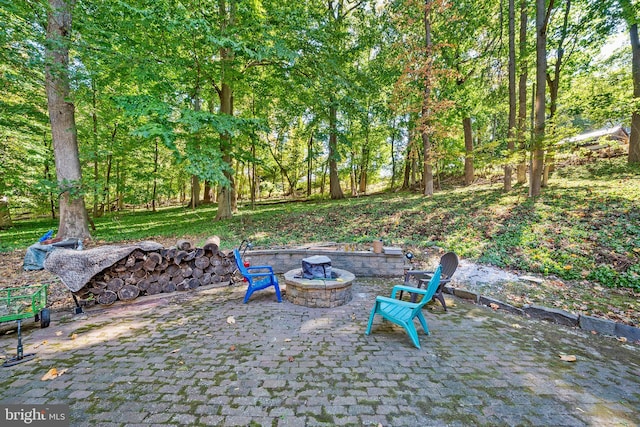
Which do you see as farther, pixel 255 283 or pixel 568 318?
pixel 255 283

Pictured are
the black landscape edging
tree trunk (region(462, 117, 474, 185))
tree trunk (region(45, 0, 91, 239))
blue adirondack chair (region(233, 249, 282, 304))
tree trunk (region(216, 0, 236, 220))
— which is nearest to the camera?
the black landscape edging

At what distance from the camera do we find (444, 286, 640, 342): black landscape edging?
3.19m

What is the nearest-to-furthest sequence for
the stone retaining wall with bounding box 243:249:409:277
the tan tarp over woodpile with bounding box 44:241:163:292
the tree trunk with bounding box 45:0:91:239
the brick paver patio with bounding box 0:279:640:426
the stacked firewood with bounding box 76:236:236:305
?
the brick paver patio with bounding box 0:279:640:426, the tan tarp over woodpile with bounding box 44:241:163:292, the stacked firewood with bounding box 76:236:236:305, the stone retaining wall with bounding box 243:249:409:277, the tree trunk with bounding box 45:0:91:239

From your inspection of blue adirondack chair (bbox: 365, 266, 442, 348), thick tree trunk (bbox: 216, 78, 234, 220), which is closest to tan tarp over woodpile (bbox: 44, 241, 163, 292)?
thick tree trunk (bbox: 216, 78, 234, 220)

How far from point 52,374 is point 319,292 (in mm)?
3029

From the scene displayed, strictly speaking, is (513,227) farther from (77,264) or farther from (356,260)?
→ (77,264)

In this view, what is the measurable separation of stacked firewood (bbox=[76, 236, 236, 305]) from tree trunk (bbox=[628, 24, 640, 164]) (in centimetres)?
1286

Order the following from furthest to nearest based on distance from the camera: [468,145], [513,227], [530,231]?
[468,145] → [513,227] → [530,231]

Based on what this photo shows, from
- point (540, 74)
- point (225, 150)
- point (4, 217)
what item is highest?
point (540, 74)

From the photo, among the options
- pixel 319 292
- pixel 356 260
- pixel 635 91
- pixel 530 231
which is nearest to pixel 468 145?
pixel 635 91

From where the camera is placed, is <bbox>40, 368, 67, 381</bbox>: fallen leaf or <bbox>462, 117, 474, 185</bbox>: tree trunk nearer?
<bbox>40, 368, 67, 381</bbox>: fallen leaf

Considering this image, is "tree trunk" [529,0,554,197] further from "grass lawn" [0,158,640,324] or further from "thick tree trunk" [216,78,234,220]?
"thick tree trunk" [216,78,234,220]

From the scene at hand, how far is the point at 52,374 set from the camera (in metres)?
2.38

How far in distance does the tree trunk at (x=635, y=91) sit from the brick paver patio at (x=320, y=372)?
32.5 ft
